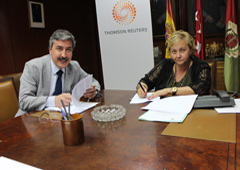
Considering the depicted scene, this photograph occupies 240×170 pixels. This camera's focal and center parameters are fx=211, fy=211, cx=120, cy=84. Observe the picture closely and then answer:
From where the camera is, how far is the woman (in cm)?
168

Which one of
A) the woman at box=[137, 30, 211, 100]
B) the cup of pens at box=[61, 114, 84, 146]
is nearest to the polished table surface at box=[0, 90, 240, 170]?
the cup of pens at box=[61, 114, 84, 146]

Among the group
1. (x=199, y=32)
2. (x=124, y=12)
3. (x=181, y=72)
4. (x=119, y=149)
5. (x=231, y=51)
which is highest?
(x=124, y=12)

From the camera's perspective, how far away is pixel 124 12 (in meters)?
3.05

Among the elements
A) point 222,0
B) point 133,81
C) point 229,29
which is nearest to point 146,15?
point 133,81

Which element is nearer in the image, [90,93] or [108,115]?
[108,115]

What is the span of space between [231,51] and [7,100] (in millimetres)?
2863

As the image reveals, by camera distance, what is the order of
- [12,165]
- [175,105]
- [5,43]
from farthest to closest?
[5,43] < [175,105] < [12,165]

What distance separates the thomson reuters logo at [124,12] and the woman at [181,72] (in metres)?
1.22

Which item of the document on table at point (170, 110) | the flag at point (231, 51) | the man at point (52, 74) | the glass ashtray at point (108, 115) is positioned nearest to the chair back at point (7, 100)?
the man at point (52, 74)

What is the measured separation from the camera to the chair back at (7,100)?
163 centimetres

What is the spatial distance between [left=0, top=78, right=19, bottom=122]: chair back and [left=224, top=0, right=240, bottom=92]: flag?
9.10 ft

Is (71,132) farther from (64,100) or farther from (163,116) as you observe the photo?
(64,100)

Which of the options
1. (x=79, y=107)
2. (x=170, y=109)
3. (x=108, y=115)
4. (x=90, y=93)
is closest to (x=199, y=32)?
(x=90, y=93)

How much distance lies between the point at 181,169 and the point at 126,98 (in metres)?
0.95
